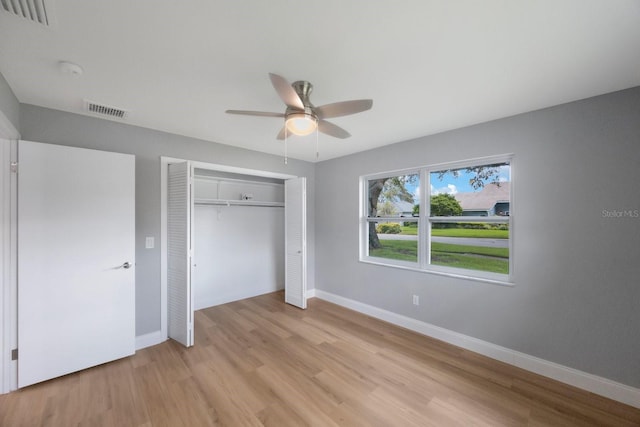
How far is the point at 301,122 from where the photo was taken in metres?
1.80

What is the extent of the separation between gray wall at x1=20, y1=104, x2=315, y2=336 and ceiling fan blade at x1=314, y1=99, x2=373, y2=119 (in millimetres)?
2159

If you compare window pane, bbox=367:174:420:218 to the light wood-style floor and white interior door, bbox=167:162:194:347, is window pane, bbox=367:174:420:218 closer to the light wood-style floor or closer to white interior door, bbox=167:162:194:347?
the light wood-style floor

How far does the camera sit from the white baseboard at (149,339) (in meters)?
2.79

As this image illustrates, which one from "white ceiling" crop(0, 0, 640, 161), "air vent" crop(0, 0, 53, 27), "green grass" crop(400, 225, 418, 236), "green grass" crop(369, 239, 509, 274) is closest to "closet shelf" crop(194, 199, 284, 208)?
"white ceiling" crop(0, 0, 640, 161)

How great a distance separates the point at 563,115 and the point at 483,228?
1252 millimetres

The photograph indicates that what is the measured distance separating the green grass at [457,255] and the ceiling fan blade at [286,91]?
251 centimetres

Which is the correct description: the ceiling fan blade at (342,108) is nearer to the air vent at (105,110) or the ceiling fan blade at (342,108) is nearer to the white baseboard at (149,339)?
the air vent at (105,110)

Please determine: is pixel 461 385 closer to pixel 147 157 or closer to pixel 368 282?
pixel 368 282

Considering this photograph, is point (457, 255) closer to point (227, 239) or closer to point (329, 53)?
point (329, 53)

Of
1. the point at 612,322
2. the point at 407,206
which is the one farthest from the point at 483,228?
the point at 612,322

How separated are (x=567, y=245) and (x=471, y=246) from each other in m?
0.85

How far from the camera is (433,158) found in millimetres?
3133

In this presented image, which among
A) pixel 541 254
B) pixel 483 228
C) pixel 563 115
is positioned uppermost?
pixel 563 115

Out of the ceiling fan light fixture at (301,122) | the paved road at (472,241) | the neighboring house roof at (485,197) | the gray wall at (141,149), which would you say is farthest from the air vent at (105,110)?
the neighboring house roof at (485,197)
